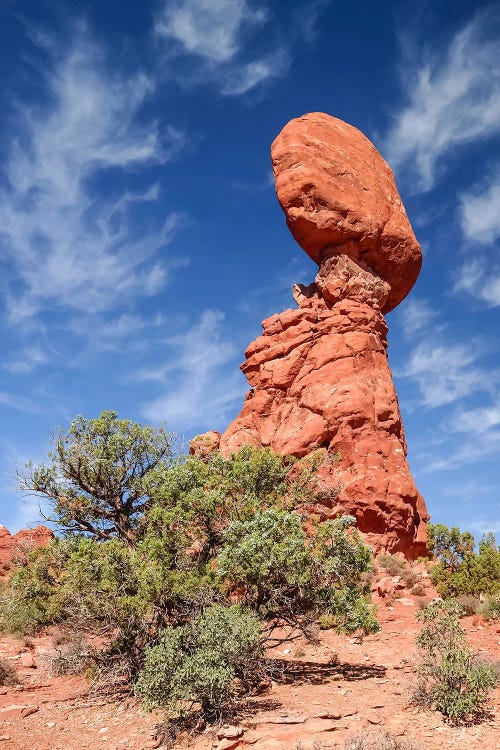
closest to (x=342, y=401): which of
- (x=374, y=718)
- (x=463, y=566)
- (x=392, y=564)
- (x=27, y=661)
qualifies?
(x=392, y=564)

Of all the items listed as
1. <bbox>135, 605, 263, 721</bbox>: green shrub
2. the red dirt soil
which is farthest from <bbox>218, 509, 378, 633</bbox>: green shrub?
the red dirt soil

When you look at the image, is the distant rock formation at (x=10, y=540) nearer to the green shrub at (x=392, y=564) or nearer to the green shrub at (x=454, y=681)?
the green shrub at (x=392, y=564)

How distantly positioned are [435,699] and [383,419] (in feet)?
76.9

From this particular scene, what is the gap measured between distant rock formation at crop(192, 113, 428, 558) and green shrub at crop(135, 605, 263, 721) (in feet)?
59.9

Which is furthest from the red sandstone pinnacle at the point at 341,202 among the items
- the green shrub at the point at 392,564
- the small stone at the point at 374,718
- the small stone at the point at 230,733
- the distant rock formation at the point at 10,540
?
the small stone at the point at 230,733

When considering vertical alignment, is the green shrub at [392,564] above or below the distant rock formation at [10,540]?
below

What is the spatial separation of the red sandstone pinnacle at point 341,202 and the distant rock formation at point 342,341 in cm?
8

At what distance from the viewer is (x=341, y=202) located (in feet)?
115

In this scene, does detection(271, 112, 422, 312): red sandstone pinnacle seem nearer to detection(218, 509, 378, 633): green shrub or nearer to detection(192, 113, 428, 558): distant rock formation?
detection(192, 113, 428, 558): distant rock formation

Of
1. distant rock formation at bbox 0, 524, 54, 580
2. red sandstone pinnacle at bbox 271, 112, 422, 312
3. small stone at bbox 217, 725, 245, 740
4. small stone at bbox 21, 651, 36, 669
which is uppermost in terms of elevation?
red sandstone pinnacle at bbox 271, 112, 422, 312

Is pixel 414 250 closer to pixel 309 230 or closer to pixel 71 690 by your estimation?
pixel 309 230

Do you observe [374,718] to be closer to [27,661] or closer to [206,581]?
[206,581]

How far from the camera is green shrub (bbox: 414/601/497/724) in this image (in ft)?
27.1

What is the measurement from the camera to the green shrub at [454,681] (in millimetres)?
8250
